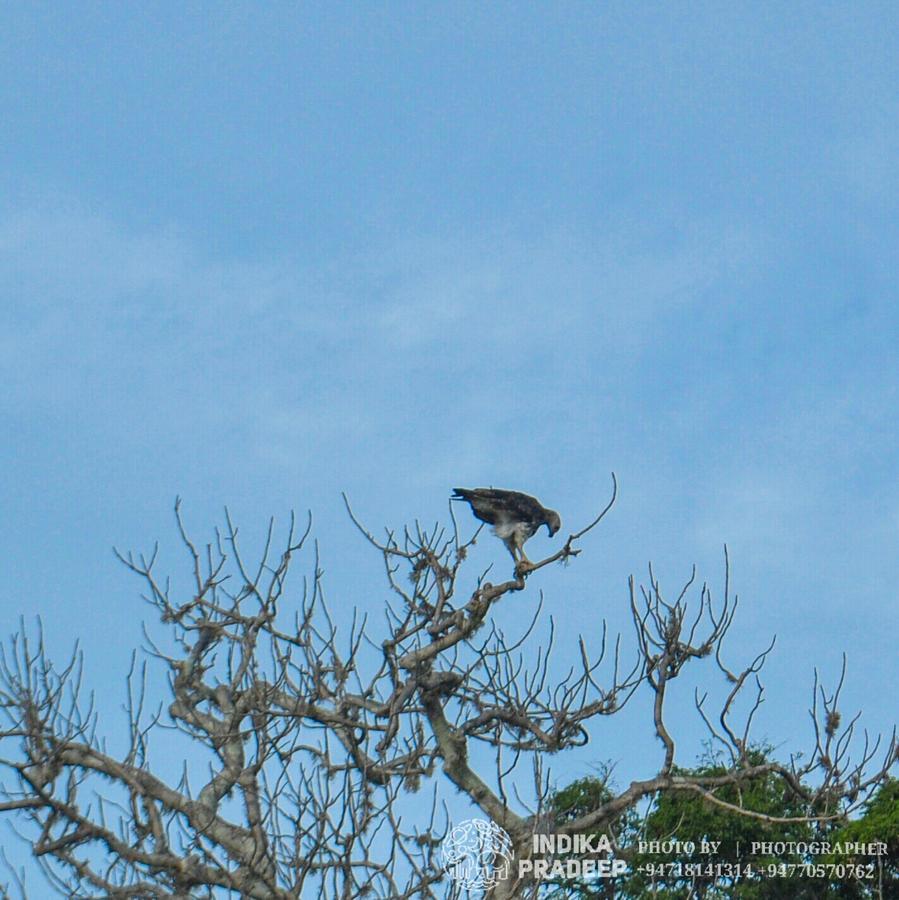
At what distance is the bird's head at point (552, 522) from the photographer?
978cm

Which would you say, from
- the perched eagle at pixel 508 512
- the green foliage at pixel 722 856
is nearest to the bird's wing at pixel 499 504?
the perched eagle at pixel 508 512

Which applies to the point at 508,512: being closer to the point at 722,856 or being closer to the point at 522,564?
the point at 522,564

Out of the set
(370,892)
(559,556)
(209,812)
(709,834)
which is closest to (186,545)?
(209,812)

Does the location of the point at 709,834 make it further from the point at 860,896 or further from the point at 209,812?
the point at 209,812

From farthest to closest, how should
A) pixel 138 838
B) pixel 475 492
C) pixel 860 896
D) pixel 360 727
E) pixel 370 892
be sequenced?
pixel 860 896 → pixel 475 492 → pixel 360 727 → pixel 138 838 → pixel 370 892

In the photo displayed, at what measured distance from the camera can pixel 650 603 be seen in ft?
30.2

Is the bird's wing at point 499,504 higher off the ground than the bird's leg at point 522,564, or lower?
higher

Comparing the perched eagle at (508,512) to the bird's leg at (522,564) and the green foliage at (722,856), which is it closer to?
the bird's leg at (522,564)

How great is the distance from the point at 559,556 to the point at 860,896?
Result: 378 inches

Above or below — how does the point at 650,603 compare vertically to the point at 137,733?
above

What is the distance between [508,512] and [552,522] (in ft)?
1.04

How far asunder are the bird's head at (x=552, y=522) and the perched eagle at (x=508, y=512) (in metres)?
0.07

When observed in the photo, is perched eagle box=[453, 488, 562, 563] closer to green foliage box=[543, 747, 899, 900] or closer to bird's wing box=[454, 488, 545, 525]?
bird's wing box=[454, 488, 545, 525]

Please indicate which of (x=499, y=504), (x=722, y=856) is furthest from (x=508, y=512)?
(x=722, y=856)
